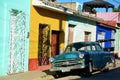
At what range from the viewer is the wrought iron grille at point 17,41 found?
18.5 meters

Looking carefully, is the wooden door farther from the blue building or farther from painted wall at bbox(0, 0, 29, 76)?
the blue building

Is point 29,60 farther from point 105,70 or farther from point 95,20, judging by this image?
point 95,20

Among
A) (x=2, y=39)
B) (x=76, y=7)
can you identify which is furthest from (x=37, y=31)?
(x=76, y=7)

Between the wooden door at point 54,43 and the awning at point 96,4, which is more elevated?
the awning at point 96,4

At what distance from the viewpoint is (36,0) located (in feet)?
66.7

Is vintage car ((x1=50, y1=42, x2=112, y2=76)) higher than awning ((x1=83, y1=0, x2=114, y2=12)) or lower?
lower

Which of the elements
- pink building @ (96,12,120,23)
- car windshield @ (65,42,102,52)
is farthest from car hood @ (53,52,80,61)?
pink building @ (96,12,120,23)

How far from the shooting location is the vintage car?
18.4m

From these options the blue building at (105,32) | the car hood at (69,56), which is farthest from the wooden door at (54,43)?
the blue building at (105,32)

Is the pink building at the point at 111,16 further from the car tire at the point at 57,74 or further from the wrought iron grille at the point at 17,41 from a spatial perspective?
the wrought iron grille at the point at 17,41

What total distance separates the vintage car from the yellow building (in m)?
2.19

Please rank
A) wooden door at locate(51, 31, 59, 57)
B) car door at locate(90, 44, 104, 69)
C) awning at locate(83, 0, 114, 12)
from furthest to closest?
awning at locate(83, 0, 114, 12) < wooden door at locate(51, 31, 59, 57) < car door at locate(90, 44, 104, 69)

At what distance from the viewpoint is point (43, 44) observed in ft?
74.5

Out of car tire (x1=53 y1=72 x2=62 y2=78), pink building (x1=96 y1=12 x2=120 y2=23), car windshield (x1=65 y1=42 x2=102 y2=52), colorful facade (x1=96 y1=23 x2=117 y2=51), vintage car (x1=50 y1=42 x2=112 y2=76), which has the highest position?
pink building (x1=96 y1=12 x2=120 y2=23)
